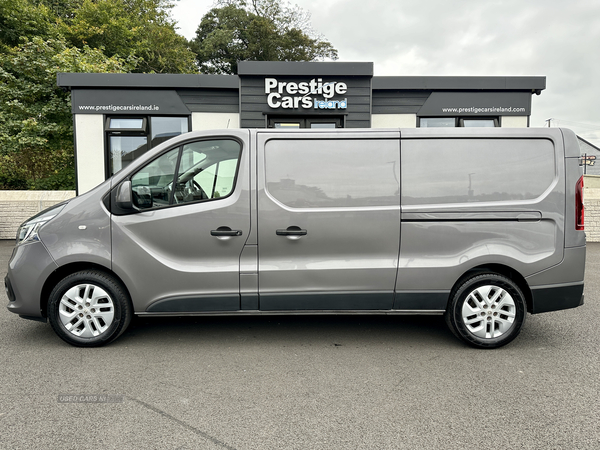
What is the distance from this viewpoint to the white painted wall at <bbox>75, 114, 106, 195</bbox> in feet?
37.2

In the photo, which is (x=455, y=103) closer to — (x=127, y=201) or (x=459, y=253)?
(x=459, y=253)

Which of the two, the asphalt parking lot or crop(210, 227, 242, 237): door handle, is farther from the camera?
crop(210, 227, 242, 237): door handle

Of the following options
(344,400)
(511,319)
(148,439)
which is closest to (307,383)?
(344,400)

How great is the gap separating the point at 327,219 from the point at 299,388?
1426mm

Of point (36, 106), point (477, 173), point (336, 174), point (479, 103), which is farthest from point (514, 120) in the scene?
point (36, 106)

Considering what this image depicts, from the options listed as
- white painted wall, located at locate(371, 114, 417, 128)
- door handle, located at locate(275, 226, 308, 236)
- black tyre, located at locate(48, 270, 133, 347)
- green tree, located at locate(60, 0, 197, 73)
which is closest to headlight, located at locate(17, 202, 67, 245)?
black tyre, located at locate(48, 270, 133, 347)

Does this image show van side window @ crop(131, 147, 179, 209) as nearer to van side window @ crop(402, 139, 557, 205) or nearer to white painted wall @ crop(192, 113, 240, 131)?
van side window @ crop(402, 139, 557, 205)

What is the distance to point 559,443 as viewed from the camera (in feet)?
8.21

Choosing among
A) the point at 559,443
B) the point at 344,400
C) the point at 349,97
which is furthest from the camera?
the point at 349,97

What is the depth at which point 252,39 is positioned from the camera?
116ft

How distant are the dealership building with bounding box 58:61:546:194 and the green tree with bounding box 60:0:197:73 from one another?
8195mm

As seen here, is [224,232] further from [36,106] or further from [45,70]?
[36,106]

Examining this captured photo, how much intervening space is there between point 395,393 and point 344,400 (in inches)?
15.2

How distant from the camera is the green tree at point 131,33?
20.1m
